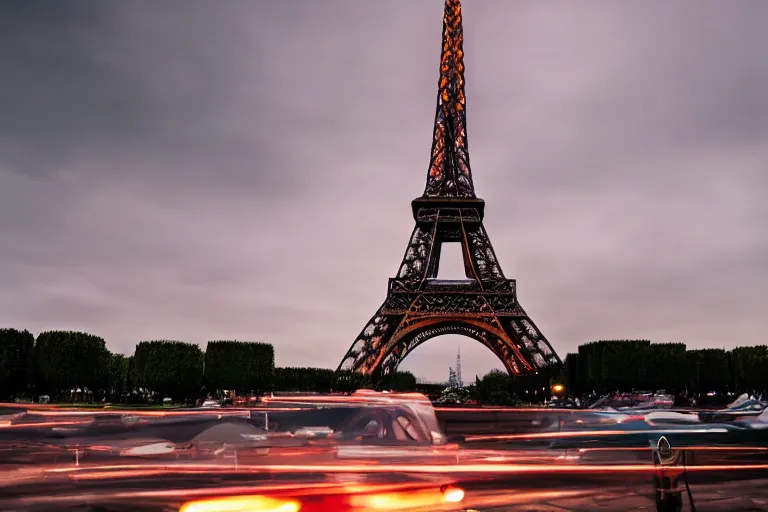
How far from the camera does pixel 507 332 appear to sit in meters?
51.1

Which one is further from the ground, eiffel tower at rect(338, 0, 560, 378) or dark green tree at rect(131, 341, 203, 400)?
eiffel tower at rect(338, 0, 560, 378)

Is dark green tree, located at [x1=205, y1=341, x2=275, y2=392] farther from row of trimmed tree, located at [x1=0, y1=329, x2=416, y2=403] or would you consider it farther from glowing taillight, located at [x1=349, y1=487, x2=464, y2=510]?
glowing taillight, located at [x1=349, y1=487, x2=464, y2=510]

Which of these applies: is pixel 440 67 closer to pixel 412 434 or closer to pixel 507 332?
pixel 507 332

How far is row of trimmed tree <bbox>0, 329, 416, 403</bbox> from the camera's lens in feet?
137

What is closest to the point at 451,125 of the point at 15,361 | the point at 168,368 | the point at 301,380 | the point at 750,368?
the point at 301,380

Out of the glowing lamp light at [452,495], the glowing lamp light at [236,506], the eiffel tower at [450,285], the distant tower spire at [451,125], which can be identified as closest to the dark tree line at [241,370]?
the eiffel tower at [450,285]

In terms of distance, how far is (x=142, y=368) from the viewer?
43.6m

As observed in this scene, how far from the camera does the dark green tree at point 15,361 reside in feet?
132

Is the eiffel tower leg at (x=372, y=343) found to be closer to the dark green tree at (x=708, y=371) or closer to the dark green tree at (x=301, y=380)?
the dark green tree at (x=301, y=380)

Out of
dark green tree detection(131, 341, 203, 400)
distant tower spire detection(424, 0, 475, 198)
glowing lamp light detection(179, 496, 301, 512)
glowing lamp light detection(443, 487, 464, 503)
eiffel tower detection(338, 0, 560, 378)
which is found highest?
distant tower spire detection(424, 0, 475, 198)

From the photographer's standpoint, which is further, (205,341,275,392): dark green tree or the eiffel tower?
the eiffel tower

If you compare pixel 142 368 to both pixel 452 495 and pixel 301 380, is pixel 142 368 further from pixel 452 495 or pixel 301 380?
pixel 452 495

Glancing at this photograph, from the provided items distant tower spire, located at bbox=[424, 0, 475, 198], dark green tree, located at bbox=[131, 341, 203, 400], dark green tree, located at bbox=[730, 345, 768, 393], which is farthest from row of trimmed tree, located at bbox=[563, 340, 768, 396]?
dark green tree, located at bbox=[131, 341, 203, 400]

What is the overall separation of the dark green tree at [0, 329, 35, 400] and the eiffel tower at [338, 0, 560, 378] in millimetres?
21228
